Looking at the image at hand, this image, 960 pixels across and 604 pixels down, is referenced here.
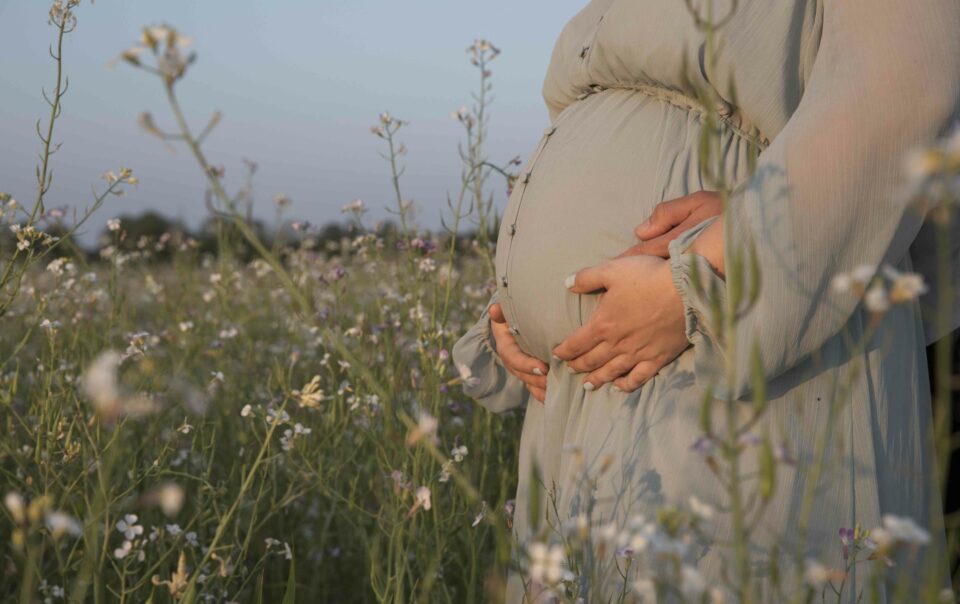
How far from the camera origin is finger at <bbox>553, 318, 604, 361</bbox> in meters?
1.49

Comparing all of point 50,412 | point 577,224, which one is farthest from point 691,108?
point 50,412

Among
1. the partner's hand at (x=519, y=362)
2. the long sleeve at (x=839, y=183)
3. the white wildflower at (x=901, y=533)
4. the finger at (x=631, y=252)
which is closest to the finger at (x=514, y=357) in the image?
the partner's hand at (x=519, y=362)

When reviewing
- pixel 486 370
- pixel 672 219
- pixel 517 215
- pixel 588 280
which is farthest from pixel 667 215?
pixel 486 370

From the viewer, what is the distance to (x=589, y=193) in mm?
1642

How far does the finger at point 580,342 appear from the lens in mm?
1492

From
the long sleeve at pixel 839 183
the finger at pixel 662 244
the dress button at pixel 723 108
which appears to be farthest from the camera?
the dress button at pixel 723 108

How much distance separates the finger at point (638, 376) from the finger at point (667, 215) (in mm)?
199

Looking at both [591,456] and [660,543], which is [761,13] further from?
[660,543]

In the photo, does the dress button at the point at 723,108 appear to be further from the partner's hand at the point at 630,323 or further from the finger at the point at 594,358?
the finger at the point at 594,358

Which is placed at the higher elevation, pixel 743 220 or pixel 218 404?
pixel 743 220

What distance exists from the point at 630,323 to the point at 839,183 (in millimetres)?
351

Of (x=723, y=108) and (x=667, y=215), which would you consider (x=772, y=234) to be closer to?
(x=667, y=215)

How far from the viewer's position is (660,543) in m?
0.73

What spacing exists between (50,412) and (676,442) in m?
1.18
